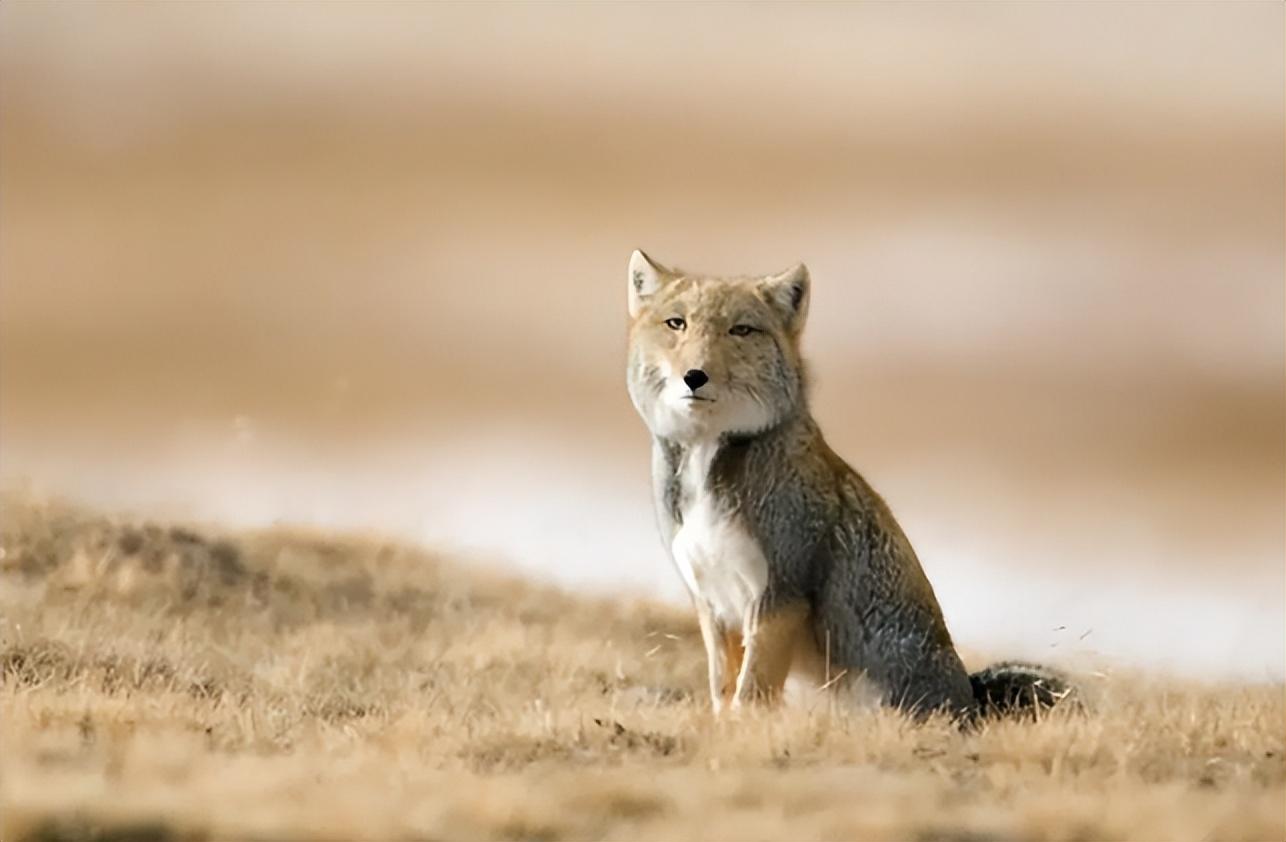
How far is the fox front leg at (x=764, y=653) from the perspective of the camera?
810 centimetres

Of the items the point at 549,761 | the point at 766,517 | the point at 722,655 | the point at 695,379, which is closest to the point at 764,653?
the point at 722,655

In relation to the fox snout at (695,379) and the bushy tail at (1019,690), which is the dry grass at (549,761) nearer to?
the bushy tail at (1019,690)

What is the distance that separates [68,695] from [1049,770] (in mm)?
4647

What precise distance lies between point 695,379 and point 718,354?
17 cm

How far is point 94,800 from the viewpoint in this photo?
6.47 meters

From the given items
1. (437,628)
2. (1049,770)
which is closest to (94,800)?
(1049,770)

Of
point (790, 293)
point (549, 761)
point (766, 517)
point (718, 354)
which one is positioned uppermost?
point (790, 293)

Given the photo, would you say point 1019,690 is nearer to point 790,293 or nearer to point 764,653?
point 764,653

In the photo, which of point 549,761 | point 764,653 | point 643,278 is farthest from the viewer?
point 643,278

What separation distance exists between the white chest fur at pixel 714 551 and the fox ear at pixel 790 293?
2.44 ft

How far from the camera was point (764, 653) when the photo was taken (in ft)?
26.6

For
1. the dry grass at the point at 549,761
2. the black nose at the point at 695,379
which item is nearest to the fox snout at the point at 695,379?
the black nose at the point at 695,379

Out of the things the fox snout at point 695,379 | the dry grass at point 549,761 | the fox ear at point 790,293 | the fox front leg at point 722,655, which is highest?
the fox ear at point 790,293

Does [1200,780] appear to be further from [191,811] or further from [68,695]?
[68,695]
